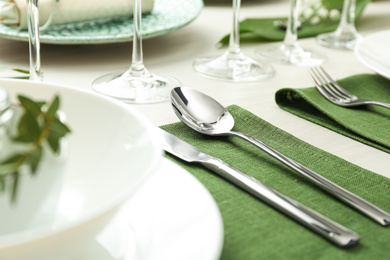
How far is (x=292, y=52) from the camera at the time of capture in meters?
0.99

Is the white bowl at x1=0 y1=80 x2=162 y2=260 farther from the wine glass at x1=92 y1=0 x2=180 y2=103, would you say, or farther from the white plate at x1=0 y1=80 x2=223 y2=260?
the wine glass at x1=92 y1=0 x2=180 y2=103

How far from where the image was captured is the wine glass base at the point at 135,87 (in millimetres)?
743

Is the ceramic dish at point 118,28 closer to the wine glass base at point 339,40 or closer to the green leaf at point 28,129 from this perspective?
the wine glass base at point 339,40

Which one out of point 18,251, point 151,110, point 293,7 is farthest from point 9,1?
point 18,251

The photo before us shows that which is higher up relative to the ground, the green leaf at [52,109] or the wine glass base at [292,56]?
the green leaf at [52,109]

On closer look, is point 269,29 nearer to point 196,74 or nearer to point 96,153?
point 196,74

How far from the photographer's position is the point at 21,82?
417 mm

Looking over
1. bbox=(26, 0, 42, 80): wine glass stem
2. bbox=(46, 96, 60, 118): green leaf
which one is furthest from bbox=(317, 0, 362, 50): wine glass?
bbox=(46, 96, 60, 118): green leaf

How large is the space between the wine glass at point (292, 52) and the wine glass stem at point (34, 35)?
44cm

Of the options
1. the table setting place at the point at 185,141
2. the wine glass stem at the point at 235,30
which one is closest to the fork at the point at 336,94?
the table setting place at the point at 185,141

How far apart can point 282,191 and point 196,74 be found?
39cm

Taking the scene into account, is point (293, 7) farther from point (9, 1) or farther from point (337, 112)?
point (9, 1)

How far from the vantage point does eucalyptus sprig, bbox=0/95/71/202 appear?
12.0 inches

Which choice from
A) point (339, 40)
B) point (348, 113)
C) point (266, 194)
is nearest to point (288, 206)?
point (266, 194)
